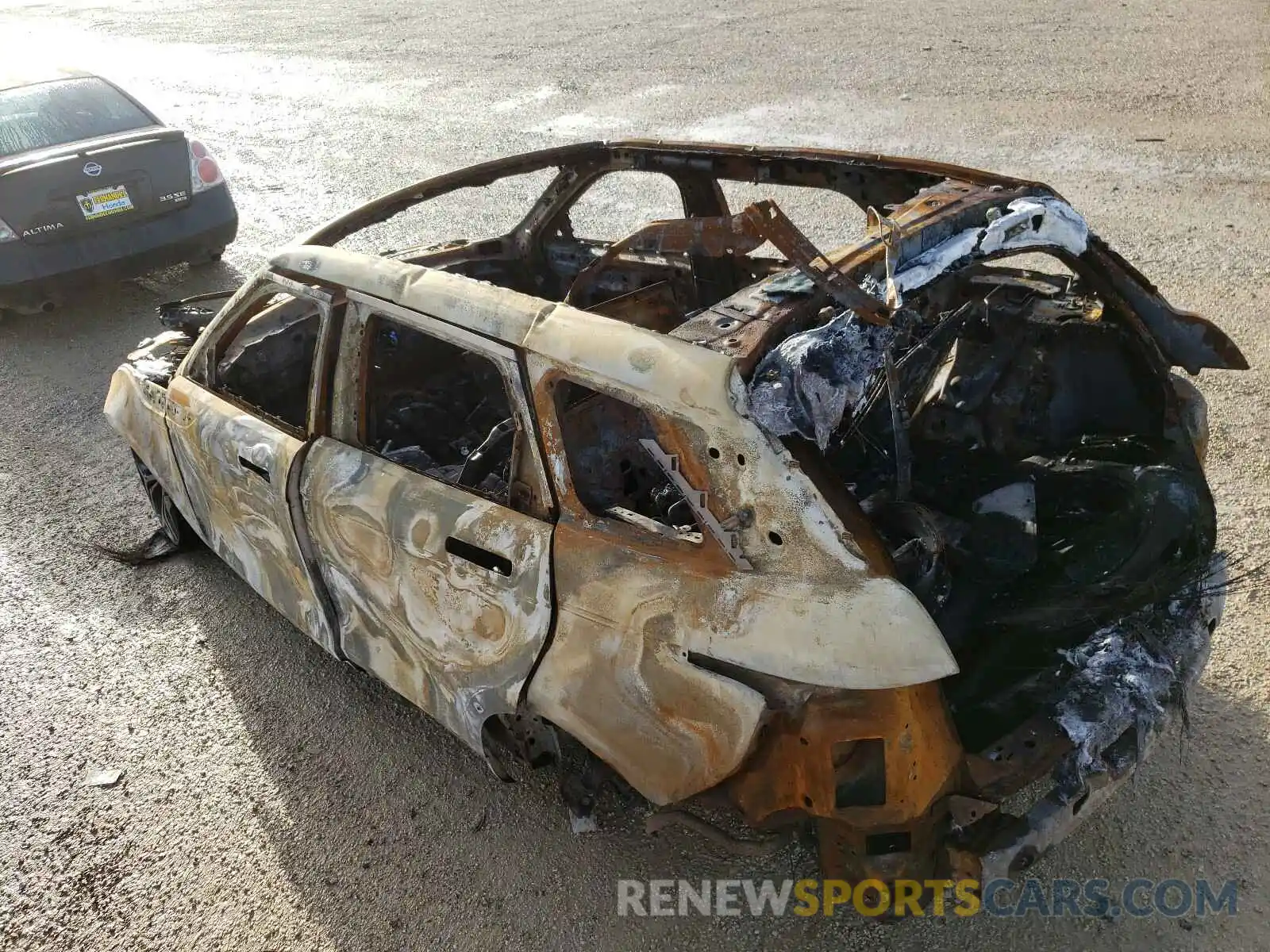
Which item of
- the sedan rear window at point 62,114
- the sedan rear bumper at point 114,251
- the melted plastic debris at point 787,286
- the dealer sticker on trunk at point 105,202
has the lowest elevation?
the sedan rear bumper at point 114,251

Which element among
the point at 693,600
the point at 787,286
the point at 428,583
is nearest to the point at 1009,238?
the point at 787,286

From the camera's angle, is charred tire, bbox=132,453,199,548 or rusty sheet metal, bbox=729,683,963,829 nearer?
rusty sheet metal, bbox=729,683,963,829

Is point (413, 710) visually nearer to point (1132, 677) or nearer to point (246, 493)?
point (246, 493)

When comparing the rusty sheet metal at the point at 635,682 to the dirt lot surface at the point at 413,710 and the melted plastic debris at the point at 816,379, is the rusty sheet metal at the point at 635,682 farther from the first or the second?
the dirt lot surface at the point at 413,710

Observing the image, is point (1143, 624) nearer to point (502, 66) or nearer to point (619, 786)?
point (619, 786)

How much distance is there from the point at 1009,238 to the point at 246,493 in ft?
8.73

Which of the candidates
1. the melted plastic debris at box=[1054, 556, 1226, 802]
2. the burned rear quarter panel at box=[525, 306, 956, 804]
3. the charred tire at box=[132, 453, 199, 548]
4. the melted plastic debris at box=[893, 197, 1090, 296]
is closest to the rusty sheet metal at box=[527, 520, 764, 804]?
the burned rear quarter panel at box=[525, 306, 956, 804]

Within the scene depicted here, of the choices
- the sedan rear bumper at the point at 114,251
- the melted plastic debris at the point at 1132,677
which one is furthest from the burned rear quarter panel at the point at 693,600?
the sedan rear bumper at the point at 114,251

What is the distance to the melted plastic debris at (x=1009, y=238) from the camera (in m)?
2.64

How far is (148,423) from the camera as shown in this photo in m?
4.32

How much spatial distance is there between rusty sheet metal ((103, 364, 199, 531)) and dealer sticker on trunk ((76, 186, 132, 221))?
3234 mm

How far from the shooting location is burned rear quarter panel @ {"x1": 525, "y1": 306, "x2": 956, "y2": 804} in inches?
91.1

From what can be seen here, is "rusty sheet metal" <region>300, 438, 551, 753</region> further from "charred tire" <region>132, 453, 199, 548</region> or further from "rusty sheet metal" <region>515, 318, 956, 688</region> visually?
"charred tire" <region>132, 453, 199, 548</region>

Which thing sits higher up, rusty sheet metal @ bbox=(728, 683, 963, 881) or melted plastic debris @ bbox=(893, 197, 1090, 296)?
melted plastic debris @ bbox=(893, 197, 1090, 296)
